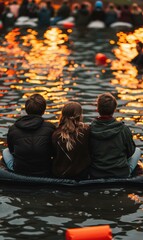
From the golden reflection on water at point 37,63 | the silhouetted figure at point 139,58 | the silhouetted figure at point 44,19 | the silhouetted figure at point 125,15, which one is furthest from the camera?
the silhouetted figure at point 125,15

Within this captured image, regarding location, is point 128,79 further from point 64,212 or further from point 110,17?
point 110,17

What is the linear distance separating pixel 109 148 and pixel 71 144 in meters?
0.51

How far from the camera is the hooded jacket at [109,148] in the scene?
26.3 feet

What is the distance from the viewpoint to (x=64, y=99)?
44.2ft

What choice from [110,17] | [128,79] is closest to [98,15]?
[110,17]

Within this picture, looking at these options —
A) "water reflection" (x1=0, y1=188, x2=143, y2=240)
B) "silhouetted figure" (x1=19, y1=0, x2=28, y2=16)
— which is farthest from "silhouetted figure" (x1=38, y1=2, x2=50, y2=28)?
"water reflection" (x1=0, y1=188, x2=143, y2=240)

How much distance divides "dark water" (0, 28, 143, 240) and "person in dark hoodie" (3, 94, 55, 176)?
0.95ft

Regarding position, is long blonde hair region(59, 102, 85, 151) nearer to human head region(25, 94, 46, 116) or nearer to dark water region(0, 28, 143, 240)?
human head region(25, 94, 46, 116)

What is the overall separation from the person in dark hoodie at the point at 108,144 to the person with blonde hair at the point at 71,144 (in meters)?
0.12

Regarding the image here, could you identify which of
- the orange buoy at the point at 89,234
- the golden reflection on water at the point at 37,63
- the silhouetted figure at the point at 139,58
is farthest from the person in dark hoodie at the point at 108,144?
the silhouetted figure at the point at 139,58

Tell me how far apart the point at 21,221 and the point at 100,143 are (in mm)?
1669

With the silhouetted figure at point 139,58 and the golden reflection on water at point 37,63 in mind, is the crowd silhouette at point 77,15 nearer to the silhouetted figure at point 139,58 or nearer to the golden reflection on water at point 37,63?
the golden reflection on water at point 37,63

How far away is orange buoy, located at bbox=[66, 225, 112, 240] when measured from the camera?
5879 mm

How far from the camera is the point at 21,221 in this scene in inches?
276
